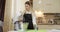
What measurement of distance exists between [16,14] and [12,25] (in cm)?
11

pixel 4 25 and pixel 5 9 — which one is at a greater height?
pixel 5 9

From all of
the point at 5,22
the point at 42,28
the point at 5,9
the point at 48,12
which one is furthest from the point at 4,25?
the point at 48,12

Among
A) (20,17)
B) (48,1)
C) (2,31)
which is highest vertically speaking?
(48,1)

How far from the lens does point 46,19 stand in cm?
98

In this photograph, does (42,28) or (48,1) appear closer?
(42,28)

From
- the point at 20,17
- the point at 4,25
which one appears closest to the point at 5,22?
the point at 4,25

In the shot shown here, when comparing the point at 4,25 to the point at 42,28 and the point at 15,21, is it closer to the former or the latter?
the point at 15,21

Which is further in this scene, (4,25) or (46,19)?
(46,19)

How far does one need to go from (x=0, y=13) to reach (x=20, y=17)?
7.3 inches

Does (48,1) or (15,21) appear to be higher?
(48,1)

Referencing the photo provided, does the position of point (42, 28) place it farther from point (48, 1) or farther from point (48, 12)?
point (48, 1)

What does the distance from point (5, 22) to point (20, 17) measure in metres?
0.14

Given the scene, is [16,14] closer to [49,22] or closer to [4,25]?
[4,25]

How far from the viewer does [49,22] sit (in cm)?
96
